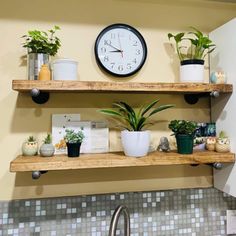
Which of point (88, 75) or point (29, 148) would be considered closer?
point (29, 148)

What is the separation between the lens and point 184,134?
3.73 feet

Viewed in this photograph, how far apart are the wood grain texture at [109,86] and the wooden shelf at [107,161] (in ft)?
0.96

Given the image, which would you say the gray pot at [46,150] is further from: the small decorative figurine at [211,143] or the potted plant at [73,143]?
the small decorative figurine at [211,143]

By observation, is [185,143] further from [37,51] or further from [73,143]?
[37,51]

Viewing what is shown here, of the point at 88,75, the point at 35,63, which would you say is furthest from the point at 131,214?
the point at 35,63

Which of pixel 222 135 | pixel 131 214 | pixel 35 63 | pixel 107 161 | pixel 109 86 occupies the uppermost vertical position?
pixel 35 63

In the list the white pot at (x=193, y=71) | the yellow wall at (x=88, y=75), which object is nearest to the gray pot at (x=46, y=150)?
the yellow wall at (x=88, y=75)

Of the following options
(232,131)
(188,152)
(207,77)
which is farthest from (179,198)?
(207,77)

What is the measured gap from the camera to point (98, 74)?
126 cm

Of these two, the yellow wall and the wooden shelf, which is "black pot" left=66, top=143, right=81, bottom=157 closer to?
the wooden shelf

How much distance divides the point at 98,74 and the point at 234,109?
679mm

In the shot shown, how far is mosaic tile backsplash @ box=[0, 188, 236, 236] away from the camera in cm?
116

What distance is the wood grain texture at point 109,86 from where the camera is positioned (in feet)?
3.35

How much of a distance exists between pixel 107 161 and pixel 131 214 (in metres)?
0.39
